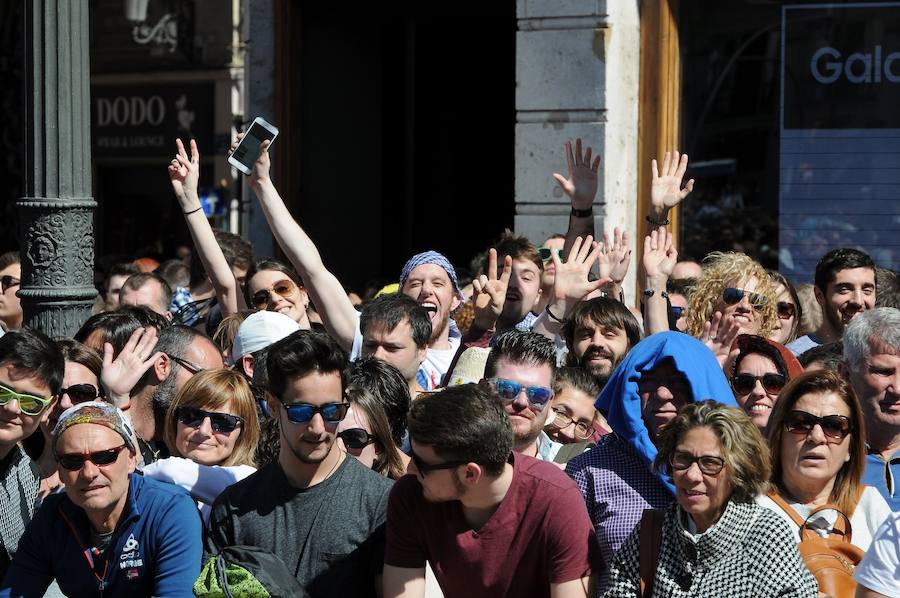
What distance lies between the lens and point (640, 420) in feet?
14.0

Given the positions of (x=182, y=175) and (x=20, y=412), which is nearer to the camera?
(x=20, y=412)

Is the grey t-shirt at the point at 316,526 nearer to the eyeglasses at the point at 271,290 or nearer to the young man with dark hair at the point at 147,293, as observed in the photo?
the eyeglasses at the point at 271,290

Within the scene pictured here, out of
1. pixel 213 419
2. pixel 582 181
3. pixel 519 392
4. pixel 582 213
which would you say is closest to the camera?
pixel 519 392

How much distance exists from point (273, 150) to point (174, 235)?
8375mm

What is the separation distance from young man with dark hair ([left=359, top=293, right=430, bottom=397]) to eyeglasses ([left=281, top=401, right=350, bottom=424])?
143 cm

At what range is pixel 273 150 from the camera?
35.7 ft

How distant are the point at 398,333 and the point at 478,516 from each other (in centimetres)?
190

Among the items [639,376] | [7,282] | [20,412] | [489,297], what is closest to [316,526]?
[639,376]

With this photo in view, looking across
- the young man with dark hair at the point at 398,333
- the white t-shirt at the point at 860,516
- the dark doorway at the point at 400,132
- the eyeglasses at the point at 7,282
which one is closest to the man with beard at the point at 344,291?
the young man with dark hair at the point at 398,333

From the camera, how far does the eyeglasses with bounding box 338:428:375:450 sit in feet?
15.6

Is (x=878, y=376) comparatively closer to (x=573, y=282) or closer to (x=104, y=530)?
(x=573, y=282)

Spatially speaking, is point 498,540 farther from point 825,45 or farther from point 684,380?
point 825,45

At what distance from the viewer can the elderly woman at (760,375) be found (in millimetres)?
5039

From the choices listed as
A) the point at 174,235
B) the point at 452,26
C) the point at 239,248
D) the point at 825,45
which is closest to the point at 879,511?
the point at 239,248
